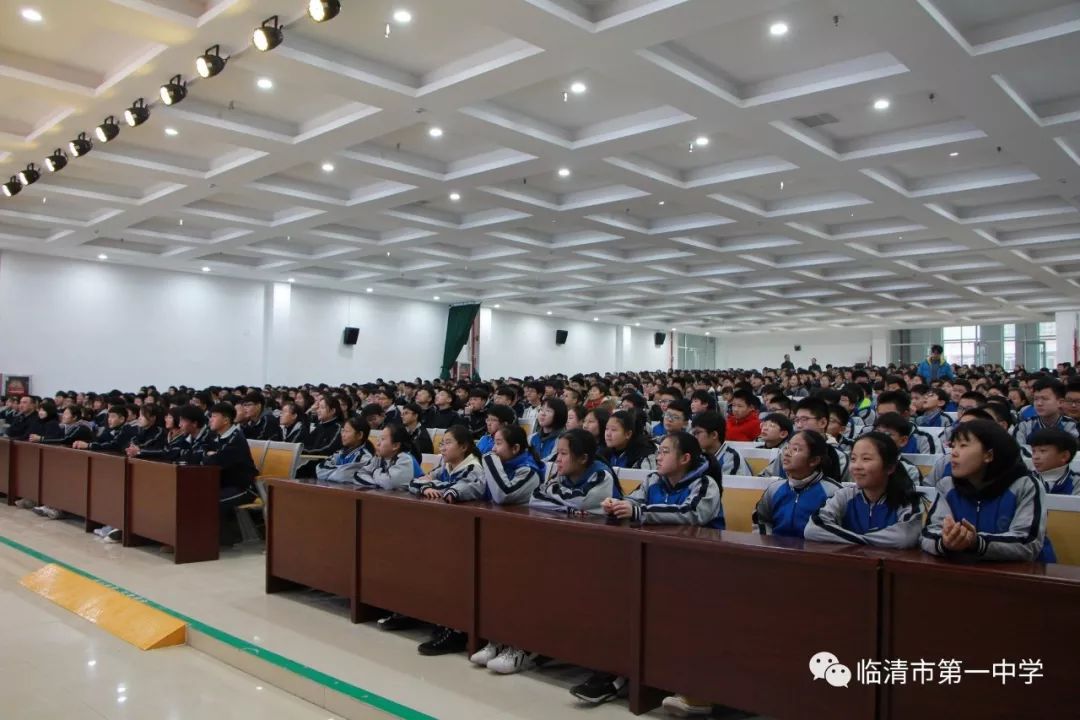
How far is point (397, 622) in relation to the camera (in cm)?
403

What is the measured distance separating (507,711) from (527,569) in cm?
57

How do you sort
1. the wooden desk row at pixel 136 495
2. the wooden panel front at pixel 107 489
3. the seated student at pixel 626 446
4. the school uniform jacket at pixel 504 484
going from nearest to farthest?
the school uniform jacket at pixel 504 484 < the seated student at pixel 626 446 < the wooden desk row at pixel 136 495 < the wooden panel front at pixel 107 489

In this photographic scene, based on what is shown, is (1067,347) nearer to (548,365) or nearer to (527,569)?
(548,365)

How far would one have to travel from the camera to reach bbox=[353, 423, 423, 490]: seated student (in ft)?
15.3

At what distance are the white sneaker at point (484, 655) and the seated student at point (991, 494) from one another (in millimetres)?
1881

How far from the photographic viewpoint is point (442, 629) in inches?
154

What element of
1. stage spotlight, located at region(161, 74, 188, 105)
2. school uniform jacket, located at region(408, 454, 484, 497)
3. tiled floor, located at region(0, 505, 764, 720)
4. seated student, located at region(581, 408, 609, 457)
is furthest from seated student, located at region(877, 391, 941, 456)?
stage spotlight, located at region(161, 74, 188, 105)

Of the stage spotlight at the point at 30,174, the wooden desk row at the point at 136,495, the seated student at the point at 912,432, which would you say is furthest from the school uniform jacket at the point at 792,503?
the stage spotlight at the point at 30,174

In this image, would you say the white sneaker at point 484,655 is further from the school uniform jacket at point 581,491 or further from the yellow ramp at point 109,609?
the yellow ramp at point 109,609

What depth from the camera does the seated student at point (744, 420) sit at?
22.5 feet

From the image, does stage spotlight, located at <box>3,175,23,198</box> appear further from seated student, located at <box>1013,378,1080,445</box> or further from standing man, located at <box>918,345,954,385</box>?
standing man, located at <box>918,345,954,385</box>

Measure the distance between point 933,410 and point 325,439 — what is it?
590cm

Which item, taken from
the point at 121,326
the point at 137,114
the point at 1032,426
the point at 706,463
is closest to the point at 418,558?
the point at 706,463

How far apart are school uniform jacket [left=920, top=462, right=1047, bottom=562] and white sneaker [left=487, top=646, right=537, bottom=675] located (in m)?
1.75
